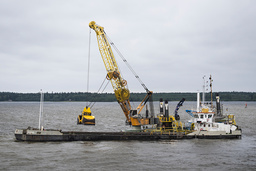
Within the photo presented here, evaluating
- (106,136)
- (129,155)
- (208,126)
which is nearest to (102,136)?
(106,136)

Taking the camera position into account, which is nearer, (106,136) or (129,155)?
(129,155)

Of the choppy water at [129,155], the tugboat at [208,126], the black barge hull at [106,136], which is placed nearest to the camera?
the choppy water at [129,155]

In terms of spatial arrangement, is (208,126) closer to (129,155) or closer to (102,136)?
(102,136)

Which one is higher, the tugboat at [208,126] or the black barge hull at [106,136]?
the tugboat at [208,126]

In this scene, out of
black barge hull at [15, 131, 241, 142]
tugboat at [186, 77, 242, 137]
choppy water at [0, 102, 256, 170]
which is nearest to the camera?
choppy water at [0, 102, 256, 170]

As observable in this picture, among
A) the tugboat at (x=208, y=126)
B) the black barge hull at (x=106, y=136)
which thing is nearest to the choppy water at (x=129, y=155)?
the black barge hull at (x=106, y=136)

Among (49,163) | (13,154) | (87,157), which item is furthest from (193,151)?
(13,154)

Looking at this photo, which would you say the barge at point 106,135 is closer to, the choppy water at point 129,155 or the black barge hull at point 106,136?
the black barge hull at point 106,136

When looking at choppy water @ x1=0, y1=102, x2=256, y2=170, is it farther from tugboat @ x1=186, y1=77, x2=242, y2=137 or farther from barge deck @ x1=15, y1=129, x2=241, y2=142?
tugboat @ x1=186, y1=77, x2=242, y2=137

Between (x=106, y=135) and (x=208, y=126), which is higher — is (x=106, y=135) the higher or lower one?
the lower one

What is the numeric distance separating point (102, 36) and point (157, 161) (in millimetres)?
30507

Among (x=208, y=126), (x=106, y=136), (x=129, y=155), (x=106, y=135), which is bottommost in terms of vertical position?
(x=129, y=155)

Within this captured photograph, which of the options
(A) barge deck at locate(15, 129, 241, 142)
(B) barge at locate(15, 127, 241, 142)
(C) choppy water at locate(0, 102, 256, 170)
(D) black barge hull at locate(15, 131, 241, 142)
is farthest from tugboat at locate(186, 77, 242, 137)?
(C) choppy water at locate(0, 102, 256, 170)

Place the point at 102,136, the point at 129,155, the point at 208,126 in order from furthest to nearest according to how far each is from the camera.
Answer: the point at 208,126
the point at 102,136
the point at 129,155
